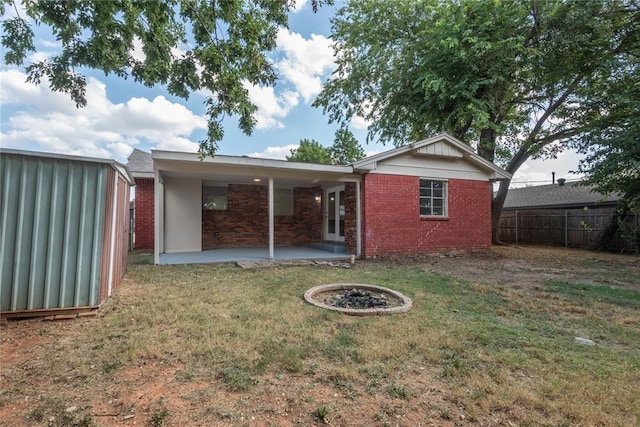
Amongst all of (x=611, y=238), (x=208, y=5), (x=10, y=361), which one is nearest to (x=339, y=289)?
(x=10, y=361)

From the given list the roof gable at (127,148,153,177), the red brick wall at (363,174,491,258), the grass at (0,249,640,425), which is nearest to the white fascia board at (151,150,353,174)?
the red brick wall at (363,174,491,258)

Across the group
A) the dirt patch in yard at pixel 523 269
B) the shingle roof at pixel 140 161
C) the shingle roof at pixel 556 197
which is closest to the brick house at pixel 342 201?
the dirt patch in yard at pixel 523 269

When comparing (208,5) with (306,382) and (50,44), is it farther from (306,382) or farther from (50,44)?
(306,382)

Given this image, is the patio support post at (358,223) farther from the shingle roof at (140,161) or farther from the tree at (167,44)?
the shingle roof at (140,161)

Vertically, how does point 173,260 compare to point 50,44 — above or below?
below

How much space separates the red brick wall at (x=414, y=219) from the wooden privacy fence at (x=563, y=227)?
6.11m

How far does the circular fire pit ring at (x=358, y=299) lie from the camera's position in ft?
13.5

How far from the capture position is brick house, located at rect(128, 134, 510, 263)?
9031mm

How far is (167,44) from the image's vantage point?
14.4 feet

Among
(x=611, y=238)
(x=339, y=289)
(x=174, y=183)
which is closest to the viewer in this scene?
(x=339, y=289)

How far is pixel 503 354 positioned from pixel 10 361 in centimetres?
450

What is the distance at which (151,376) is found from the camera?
2477 millimetres

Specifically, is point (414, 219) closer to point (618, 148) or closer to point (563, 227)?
point (618, 148)

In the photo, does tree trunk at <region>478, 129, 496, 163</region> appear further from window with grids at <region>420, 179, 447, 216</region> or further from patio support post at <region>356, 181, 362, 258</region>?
patio support post at <region>356, 181, 362, 258</region>
